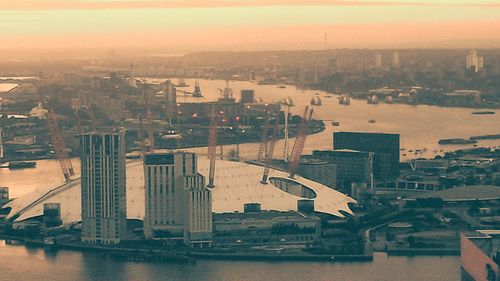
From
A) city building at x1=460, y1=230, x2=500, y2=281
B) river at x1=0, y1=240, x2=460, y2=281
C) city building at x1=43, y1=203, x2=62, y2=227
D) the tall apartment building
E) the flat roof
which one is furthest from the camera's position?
the flat roof

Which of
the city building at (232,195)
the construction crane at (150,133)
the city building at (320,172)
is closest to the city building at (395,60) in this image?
the construction crane at (150,133)

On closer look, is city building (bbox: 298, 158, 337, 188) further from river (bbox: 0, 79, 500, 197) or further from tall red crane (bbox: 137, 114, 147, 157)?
tall red crane (bbox: 137, 114, 147, 157)

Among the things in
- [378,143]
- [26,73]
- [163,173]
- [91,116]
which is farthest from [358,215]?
[26,73]

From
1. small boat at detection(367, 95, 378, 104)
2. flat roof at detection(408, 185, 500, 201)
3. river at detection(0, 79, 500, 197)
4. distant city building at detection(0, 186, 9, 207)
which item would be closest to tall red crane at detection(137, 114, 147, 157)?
river at detection(0, 79, 500, 197)

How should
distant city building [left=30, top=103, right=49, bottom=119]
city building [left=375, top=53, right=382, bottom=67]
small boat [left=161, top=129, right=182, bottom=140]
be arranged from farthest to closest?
1. city building [left=375, top=53, right=382, bottom=67]
2. distant city building [left=30, top=103, right=49, bottom=119]
3. small boat [left=161, top=129, right=182, bottom=140]

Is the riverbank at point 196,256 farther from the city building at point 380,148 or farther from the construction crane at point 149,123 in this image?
the construction crane at point 149,123

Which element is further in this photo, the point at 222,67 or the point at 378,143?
the point at 222,67

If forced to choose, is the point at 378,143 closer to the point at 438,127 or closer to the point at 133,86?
the point at 438,127

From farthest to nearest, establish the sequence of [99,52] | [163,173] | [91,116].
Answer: [99,52] → [91,116] → [163,173]
